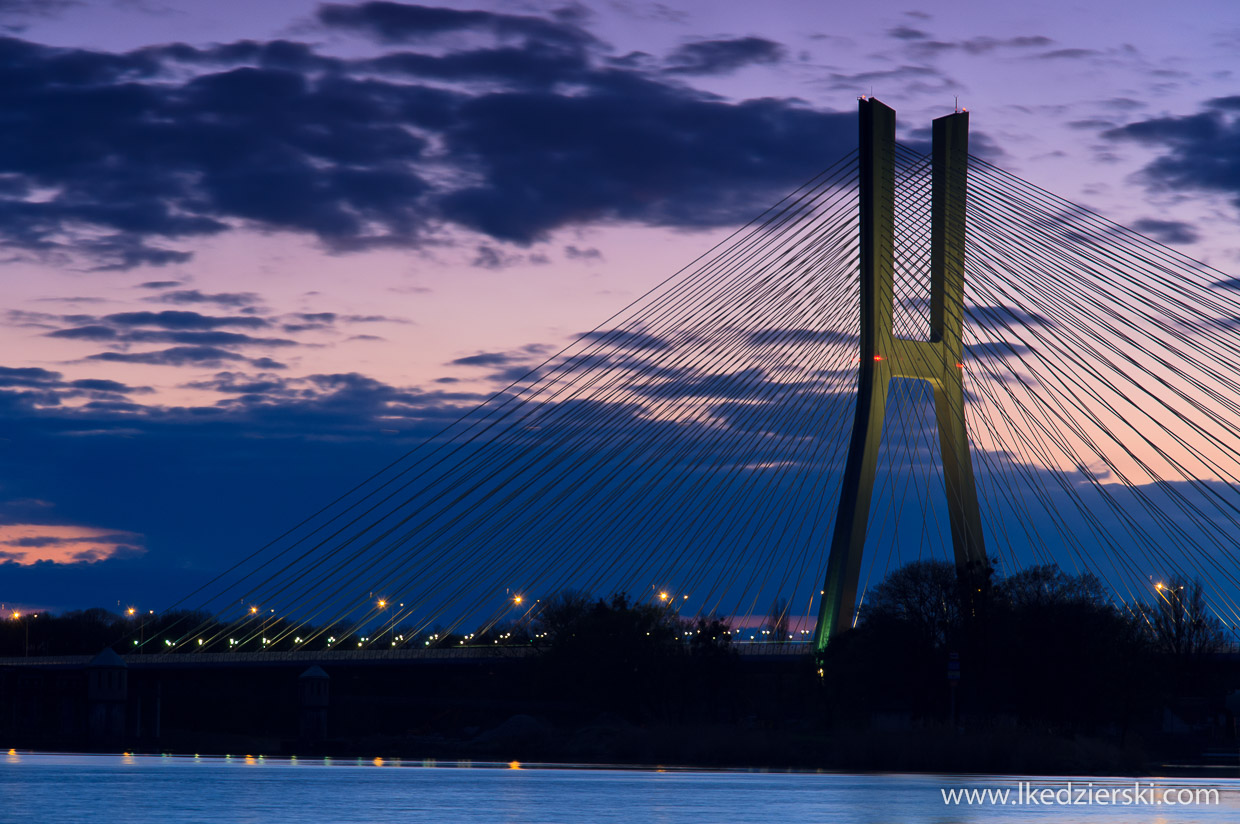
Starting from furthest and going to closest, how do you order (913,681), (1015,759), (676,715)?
(676,715)
(913,681)
(1015,759)

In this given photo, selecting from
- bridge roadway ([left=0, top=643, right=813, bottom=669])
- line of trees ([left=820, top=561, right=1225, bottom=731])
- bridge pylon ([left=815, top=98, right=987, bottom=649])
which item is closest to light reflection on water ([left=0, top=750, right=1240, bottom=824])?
bridge pylon ([left=815, top=98, right=987, bottom=649])

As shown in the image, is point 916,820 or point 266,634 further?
point 266,634

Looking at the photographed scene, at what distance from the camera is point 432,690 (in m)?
92.2

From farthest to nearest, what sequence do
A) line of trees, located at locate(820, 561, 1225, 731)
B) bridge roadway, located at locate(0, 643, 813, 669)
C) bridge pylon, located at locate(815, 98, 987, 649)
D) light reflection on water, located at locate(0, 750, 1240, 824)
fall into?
bridge roadway, located at locate(0, 643, 813, 669), line of trees, located at locate(820, 561, 1225, 731), bridge pylon, located at locate(815, 98, 987, 649), light reflection on water, located at locate(0, 750, 1240, 824)

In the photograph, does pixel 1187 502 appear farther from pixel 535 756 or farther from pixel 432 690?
pixel 432 690

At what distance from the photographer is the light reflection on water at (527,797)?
82.6 ft

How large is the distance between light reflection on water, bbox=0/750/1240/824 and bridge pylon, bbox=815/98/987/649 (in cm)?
1209

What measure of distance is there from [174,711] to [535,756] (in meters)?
49.9

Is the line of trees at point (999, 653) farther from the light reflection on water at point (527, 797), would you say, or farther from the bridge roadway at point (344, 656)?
the bridge roadway at point (344, 656)

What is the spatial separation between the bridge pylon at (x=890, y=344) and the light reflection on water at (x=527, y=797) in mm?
12091

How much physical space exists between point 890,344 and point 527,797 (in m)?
26.6

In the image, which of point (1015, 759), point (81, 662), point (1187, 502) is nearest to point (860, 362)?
point (1187, 502)

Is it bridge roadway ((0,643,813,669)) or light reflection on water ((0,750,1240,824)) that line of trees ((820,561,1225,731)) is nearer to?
light reflection on water ((0,750,1240,824))

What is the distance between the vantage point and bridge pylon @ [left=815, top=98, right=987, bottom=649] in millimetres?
52219
